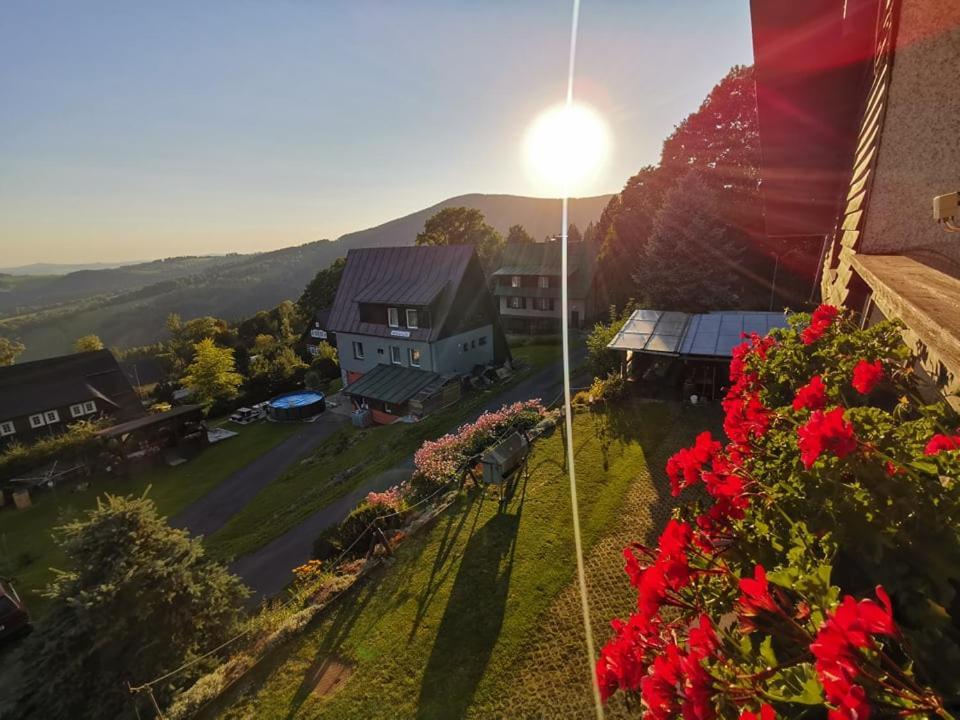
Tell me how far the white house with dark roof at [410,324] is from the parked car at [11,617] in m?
16.1

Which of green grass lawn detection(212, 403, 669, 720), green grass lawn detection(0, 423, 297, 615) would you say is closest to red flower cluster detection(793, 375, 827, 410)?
green grass lawn detection(212, 403, 669, 720)

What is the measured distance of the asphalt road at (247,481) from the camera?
19.4 metres

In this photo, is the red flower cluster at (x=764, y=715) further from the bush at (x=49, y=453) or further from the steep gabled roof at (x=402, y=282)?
the bush at (x=49, y=453)

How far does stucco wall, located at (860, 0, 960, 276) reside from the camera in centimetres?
366

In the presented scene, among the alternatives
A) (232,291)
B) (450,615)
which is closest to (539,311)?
(450,615)

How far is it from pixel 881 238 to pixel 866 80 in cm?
237

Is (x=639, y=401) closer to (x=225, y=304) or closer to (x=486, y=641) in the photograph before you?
(x=486, y=641)

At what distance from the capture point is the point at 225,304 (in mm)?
143625

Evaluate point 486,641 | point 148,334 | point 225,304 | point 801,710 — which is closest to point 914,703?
point 801,710

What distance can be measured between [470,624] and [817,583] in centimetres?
736

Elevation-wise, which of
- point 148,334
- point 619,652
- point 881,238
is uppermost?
point 881,238

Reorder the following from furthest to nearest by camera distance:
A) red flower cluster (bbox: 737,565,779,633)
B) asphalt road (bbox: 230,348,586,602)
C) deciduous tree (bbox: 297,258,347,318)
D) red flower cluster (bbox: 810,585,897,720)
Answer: deciduous tree (bbox: 297,258,347,318)
asphalt road (bbox: 230,348,586,602)
red flower cluster (bbox: 737,565,779,633)
red flower cluster (bbox: 810,585,897,720)

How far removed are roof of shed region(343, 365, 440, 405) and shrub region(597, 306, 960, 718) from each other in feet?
77.4

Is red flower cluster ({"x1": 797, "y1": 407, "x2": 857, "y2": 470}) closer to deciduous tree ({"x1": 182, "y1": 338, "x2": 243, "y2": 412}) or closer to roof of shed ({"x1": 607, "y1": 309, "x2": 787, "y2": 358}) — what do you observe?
roof of shed ({"x1": 607, "y1": 309, "x2": 787, "y2": 358})
